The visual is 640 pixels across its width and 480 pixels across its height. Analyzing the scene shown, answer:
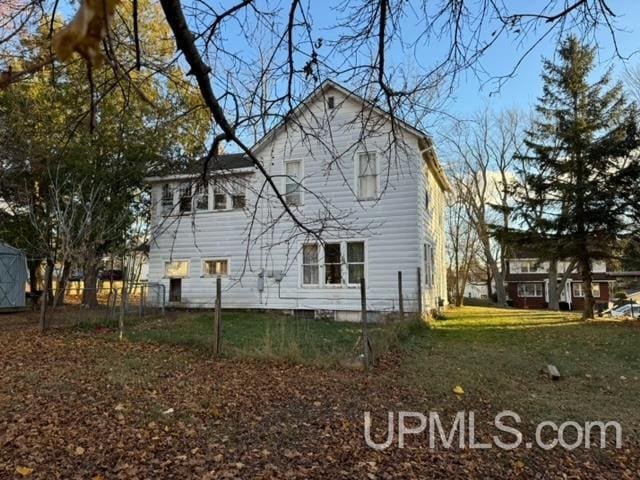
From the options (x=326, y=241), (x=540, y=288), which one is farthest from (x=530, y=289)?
(x=326, y=241)

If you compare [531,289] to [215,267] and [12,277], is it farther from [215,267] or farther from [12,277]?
[12,277]

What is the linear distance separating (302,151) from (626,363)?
31.9 ft

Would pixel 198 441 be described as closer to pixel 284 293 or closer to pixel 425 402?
pixel 425 402

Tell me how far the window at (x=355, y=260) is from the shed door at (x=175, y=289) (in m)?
6.15

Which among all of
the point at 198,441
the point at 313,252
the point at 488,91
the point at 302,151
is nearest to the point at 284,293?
the point at 313,252

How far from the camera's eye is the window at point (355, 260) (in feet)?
44.2

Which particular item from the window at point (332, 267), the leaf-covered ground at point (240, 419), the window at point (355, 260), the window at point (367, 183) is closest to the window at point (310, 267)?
the window at point (332, 267)

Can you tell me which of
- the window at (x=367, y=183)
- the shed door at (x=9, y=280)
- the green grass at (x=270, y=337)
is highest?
the window at (x=367, y=183)

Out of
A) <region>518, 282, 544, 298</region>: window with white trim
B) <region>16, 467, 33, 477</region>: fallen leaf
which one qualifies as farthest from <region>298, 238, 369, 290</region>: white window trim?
<region>518, 282, 544, 298</region>: window with white trim

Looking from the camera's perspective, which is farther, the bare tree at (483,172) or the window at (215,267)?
the bare tree at (483,172)

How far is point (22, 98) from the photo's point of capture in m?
14.0

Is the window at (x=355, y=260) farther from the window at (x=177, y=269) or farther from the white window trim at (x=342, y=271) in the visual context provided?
the window at (x=177, y=269)

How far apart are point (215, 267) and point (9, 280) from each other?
24.4 ft

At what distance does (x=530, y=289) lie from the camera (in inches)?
1661
